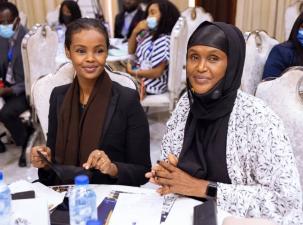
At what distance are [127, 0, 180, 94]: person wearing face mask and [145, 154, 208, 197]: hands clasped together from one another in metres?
1.76

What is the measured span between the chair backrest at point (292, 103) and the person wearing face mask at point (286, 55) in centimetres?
86

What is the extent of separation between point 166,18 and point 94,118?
1797mm

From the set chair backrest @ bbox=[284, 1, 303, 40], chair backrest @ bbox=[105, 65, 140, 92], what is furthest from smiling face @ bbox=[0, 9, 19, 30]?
chair backrest @ bbox=[284, 1, 303, 40]

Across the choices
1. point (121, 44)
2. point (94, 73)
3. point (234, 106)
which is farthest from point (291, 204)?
point (121, 44)

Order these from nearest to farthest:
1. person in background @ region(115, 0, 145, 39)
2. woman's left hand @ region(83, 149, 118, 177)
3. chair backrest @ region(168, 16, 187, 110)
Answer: woman's left hand @ region(83, 149, 118, 177), chair backrest @ region(168, 16, 187, 110), person in background @ region(115, 0, 145, 39)

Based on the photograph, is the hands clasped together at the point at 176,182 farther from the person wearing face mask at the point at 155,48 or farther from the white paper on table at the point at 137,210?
the person wearing face mask at the point at 155,48

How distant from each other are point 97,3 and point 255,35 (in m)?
3.25

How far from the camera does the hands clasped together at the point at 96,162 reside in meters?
1.42

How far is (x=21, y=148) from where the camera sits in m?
3.29

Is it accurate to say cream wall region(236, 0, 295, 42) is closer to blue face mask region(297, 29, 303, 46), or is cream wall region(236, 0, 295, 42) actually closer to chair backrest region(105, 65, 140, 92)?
blue face mask region(297, 29, 303, 46)

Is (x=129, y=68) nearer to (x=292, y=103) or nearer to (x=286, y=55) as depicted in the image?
(x=286, y=55)

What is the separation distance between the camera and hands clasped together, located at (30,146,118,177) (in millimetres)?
1425

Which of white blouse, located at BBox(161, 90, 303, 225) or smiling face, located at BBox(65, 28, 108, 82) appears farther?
smiling face, located at BBox(65, 28, 108, 82)

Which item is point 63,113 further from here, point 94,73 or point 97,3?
point 97,3
